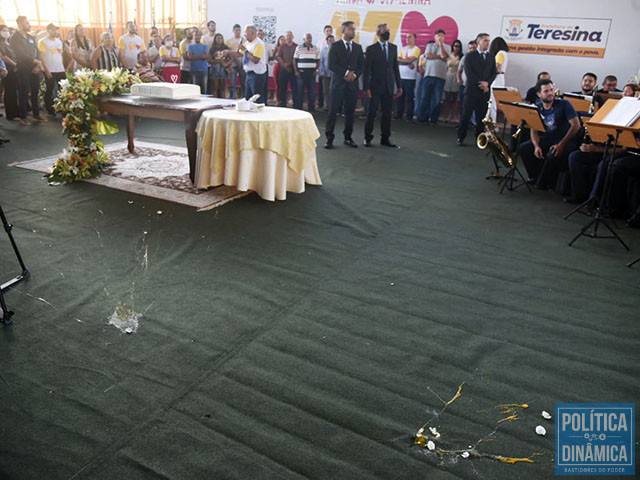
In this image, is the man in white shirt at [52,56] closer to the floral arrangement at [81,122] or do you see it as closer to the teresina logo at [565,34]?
the floral arrangement at [81,122]

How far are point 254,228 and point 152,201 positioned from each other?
122 cm

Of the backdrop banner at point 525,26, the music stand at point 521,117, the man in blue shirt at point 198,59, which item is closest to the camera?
the music stand at point 521,117

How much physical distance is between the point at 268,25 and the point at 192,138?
8071mm

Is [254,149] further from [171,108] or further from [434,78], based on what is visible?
[434,78]

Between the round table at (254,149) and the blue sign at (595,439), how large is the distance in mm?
3442

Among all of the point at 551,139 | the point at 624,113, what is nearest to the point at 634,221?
the point at 624,113

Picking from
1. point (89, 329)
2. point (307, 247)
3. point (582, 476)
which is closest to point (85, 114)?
point (307, 247)

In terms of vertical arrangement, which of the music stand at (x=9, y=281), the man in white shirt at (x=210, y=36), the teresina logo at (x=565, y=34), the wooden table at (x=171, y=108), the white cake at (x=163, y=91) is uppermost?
the teresina logo at (x=565, y=34)

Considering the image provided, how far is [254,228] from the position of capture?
4652 mm

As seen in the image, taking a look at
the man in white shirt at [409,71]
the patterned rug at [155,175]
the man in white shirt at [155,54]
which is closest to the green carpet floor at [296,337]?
the patterned rug at [155,175]

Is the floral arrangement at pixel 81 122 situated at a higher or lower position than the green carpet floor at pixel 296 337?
higher

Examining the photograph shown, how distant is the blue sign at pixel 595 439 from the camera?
2232 millimetres

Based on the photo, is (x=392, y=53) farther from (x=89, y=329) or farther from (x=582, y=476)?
(x=582, y=476)

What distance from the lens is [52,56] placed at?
31.1 feet
